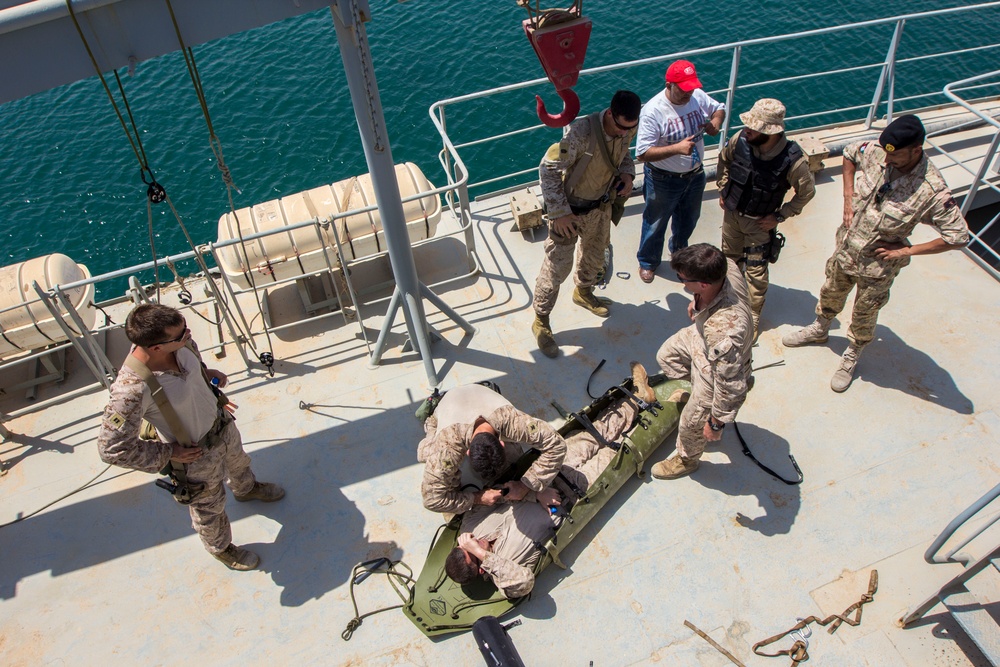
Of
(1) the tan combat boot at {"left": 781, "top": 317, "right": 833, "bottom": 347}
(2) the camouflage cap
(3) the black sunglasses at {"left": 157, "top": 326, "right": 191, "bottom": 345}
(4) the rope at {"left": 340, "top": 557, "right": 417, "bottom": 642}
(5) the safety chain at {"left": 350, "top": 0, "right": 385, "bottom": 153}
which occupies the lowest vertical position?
(4) the rope at {"left": 340, "top": 557, "right": 417, "bottom": 642}

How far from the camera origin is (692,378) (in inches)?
196

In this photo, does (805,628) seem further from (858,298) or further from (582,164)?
(582,164)

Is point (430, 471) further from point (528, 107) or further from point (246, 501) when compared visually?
point (528, 107)

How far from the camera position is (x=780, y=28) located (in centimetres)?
1808

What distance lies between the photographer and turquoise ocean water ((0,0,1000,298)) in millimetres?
14031

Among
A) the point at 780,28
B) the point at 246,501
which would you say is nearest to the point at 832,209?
the point at 246,501

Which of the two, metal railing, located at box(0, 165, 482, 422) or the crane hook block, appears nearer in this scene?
the crane hook block

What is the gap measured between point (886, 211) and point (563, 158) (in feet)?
8.57

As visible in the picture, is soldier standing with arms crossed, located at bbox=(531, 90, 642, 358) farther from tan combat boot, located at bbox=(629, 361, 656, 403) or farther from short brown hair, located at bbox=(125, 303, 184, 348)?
short brown hair, located at bbox=(125, 303, 184, 348)

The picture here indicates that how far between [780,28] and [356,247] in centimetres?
1622

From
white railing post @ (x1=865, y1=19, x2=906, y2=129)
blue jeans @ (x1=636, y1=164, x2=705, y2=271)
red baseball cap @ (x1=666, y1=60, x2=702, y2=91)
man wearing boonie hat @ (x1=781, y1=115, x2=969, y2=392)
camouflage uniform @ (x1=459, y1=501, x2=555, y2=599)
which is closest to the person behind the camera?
camouflage uniform @ (x1=459, y1=501, x2=555, y2=599)

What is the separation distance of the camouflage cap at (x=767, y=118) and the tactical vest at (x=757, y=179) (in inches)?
9.1

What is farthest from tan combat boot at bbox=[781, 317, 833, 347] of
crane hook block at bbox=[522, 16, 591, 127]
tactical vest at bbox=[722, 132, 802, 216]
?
crane hook block at bbox=[522, 16, 591, 127]

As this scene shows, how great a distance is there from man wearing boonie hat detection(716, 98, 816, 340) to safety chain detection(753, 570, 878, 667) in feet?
7.52
